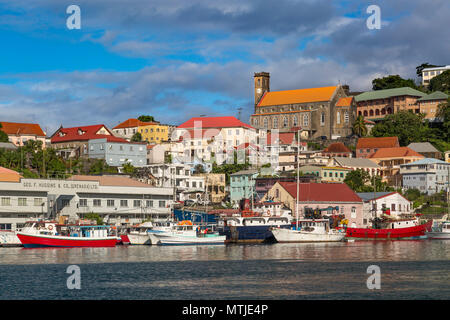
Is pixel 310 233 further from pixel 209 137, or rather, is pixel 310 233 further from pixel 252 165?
pixel 209 137

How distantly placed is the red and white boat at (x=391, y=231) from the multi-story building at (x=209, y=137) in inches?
2651

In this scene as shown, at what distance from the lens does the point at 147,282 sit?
40.6 meters

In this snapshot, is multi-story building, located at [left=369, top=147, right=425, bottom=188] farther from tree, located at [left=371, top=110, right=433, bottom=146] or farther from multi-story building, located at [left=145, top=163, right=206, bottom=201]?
multi-story building, located at [left=145, top=163, right=206, bottom=201]

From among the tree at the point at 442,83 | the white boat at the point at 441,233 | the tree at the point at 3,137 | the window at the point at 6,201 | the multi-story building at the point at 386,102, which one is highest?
the tree at the point at 442,83

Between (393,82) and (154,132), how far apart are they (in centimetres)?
7218

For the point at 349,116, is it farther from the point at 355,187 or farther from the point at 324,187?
the point at 324,187

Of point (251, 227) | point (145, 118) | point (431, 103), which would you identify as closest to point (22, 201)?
point (251, 227)

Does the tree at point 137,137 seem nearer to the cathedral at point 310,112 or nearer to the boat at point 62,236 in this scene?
the cathedral at point 310,112

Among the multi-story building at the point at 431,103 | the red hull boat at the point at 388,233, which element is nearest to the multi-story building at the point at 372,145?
the multi-story building at the point at 431,103

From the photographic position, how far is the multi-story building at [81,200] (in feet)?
279

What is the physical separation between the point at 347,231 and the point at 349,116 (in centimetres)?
9153

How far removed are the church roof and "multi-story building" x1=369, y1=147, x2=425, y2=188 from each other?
35.0 meters

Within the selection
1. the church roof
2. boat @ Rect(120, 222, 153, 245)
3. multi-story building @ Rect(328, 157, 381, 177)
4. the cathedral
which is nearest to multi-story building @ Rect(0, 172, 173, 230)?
boat @ Rect(120, 222, 153, 245)
